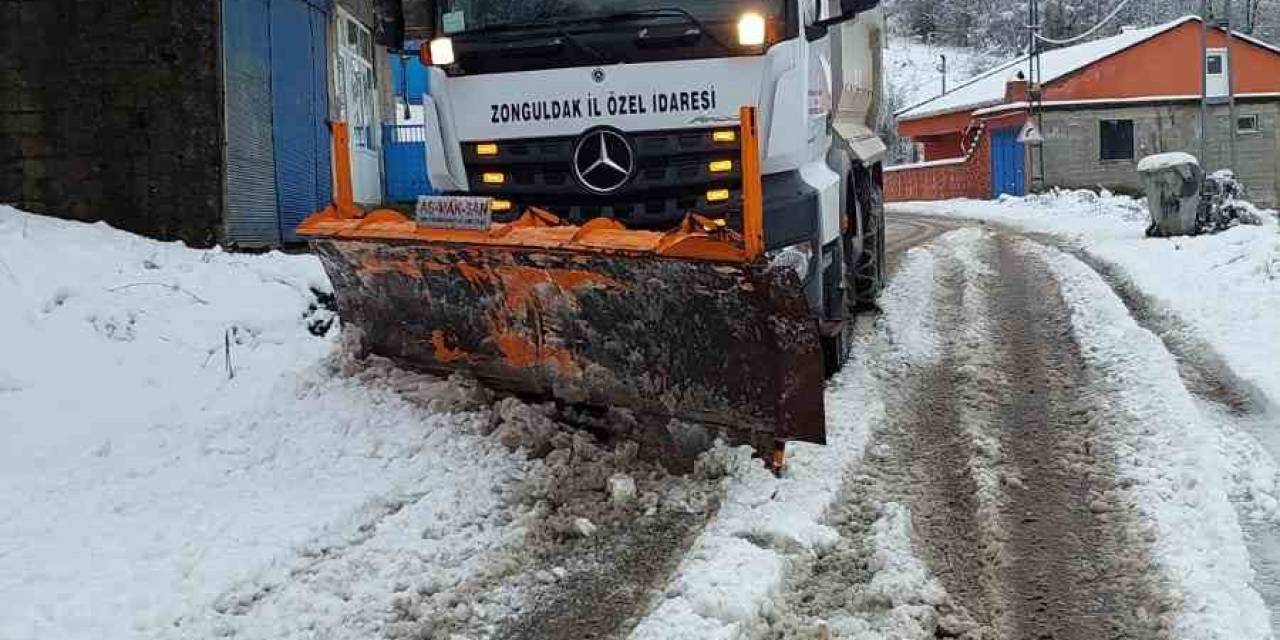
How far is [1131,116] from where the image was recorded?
3594 centimetres

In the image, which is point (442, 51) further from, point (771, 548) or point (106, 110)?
point (106, 110)

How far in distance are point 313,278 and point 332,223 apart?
11.3ft

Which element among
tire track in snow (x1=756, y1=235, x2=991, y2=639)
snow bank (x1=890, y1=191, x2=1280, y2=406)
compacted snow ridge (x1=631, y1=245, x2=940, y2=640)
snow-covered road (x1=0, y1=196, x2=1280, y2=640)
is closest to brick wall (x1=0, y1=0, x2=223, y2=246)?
snow-covered road (x1=0, y1=196, x2=1280, y2=640)

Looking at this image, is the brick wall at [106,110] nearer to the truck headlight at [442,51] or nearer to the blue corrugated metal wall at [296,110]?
the blue corrugated metal wall at [296,110]

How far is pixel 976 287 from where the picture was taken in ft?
33.9

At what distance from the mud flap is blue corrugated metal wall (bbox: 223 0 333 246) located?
5102 millimetres

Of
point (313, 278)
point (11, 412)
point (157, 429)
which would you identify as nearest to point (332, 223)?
point (157, 429)

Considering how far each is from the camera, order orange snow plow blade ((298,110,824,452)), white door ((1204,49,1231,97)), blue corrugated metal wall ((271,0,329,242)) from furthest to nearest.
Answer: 1. white door ((1204,49,1231,97))
2. blue corrugated metal wall ((271,0,329,242))
3. orange snow plow blade ((298,110,824,452))

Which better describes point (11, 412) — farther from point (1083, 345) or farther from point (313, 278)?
point (1083, 345)

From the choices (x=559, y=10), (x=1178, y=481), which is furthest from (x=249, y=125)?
(x=1178, y=481)

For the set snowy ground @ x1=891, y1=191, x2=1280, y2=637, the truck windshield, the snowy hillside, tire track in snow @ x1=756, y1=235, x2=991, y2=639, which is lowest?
tire track in snow @ x1=756, y1=235, x2=991, y2=639

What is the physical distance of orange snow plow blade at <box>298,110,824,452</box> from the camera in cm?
464

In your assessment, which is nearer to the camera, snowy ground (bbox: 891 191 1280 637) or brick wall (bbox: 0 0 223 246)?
snowy ground (bbox: 891 191 1280 637)

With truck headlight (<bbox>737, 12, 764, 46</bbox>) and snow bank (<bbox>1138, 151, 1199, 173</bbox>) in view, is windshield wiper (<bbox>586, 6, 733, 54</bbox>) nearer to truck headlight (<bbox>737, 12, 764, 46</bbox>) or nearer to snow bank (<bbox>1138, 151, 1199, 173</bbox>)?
truck headlight (<bbox>737, 12, 764, 46</bbox>)
